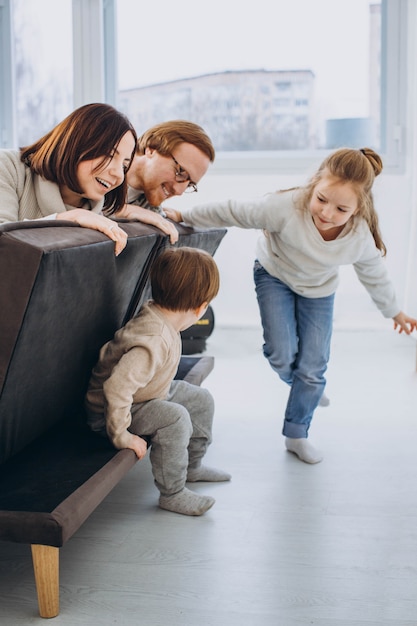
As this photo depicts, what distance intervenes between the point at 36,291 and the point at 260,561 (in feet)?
2.69

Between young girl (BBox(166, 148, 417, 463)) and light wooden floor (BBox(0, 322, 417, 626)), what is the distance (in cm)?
22

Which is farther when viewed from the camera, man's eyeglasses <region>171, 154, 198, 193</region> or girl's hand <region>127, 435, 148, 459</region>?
man's eyeglasses <region>171, 154, 198, 193</region>

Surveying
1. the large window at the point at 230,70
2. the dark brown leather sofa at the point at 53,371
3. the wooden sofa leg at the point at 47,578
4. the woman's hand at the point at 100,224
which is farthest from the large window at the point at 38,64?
the wooden sofa leg at the point at 47,578

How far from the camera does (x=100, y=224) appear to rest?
1.71m

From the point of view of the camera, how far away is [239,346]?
4.39 metres

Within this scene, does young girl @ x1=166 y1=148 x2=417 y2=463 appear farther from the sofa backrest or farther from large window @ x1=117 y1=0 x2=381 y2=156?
large window @ x1=117 y1=0 x2=381 y2=156

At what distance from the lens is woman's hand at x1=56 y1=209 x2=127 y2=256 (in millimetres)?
1693

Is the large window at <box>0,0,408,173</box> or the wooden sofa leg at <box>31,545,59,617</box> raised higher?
the large window at <box>0,0,408,173</box>

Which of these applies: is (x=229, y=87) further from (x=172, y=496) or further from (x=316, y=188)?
(x=172, y=496)

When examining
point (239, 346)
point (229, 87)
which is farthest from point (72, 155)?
point (229, 87)

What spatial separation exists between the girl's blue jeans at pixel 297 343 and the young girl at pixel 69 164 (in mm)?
779

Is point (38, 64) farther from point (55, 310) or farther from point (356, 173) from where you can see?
point (55, 310)

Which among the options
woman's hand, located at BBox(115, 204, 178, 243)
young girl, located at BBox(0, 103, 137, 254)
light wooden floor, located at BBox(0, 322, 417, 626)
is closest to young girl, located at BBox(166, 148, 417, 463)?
light wooden floor, located at BBox(0, 322, 417, 626)

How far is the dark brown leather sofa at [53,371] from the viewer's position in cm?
141
